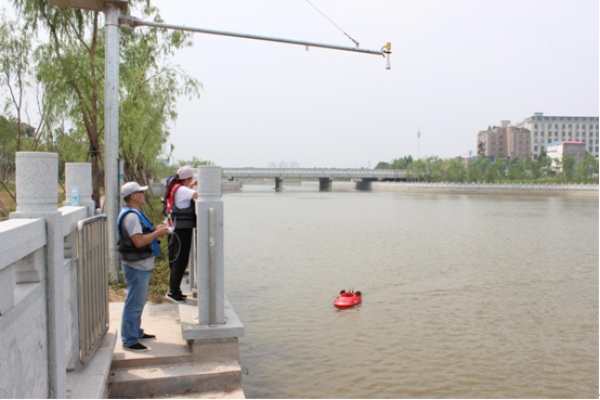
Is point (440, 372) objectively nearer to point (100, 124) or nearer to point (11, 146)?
point (100, 124)

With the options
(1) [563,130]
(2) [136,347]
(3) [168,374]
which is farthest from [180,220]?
(1) [563,130]

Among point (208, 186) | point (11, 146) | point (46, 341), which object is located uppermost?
point (11, 146)

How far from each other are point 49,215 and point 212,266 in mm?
2247

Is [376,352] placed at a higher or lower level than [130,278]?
lower

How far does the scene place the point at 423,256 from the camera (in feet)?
57.1

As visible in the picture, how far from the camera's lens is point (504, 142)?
465ft

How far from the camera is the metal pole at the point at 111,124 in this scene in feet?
28.0

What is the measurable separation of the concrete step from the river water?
1550 mm

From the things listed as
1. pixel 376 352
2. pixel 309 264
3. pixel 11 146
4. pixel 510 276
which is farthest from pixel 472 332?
pixel 11 146

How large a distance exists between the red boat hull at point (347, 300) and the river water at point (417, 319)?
18 cm

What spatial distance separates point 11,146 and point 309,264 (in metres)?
11.8

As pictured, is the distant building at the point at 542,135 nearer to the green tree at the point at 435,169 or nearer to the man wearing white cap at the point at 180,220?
the green tree at the point at 435,169

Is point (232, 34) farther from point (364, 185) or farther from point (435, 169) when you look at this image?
point (435, 169)

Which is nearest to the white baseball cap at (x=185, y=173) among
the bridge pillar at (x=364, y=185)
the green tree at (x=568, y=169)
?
the green tree at (x=568, y=169)
